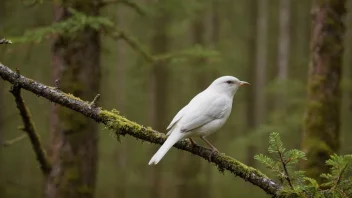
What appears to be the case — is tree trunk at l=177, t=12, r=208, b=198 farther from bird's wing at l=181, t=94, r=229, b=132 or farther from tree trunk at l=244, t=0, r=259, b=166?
bird's wing at l=181, t=94, r=229, b=132

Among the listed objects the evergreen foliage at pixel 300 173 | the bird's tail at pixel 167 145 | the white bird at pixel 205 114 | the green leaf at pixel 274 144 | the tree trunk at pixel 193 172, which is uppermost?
the tree trunk at pixel 193 172

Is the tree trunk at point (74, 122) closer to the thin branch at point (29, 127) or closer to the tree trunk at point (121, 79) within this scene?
the thin branch at point (29, 127)

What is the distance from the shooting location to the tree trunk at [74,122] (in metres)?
6.22

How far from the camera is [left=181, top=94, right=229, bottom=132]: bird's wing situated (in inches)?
158

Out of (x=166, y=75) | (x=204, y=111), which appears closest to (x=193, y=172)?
(x=166, y=75)

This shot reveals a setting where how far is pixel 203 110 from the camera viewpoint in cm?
425

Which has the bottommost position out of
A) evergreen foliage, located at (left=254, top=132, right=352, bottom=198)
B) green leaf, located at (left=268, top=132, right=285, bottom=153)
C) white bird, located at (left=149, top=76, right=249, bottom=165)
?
evergreen foliage, located at (left=254, top=132, right=352, bottom=198)

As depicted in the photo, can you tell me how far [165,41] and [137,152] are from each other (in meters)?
12.5

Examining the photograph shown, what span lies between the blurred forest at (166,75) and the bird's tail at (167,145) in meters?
2.95

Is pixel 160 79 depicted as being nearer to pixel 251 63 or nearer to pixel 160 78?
pixel 160 78

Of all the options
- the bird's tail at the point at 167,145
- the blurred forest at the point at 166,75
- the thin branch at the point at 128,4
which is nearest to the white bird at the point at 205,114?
the bird's tail at the point at 167,145

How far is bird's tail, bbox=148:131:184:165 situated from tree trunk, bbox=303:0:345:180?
120 inches

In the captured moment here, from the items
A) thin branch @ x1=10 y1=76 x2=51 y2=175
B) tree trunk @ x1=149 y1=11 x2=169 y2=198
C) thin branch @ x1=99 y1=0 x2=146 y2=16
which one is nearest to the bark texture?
tree trunk @ x1=149 y1=11 x2=169 y2=198

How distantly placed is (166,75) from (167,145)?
12529mm
